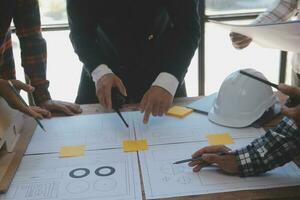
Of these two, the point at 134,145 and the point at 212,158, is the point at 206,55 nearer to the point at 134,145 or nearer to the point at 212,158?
the point at 134,145

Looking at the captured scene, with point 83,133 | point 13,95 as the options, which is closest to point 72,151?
point 83,133

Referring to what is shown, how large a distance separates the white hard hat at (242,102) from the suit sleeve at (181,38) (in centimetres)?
17

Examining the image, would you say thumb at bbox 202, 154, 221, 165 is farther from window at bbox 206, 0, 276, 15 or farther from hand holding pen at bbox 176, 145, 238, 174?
window at bbox 206, 0, 276, 15

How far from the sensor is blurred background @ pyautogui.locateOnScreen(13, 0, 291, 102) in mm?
2785

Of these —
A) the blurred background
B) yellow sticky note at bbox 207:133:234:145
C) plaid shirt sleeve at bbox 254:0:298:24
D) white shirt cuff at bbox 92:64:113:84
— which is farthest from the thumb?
the blurred background

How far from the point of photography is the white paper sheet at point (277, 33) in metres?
0.91

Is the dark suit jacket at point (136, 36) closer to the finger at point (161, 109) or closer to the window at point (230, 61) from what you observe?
the finger at point (161, 109)

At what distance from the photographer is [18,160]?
3.79 ft

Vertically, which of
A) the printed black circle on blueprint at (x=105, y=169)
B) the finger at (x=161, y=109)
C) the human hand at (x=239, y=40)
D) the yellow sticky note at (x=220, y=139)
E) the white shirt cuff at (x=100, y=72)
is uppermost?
the human hand at (x=239, y=40)

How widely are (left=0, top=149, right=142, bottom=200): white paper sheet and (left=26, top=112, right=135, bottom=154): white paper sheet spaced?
6 cm

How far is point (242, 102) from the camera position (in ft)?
4.50

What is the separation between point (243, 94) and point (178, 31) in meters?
0.32

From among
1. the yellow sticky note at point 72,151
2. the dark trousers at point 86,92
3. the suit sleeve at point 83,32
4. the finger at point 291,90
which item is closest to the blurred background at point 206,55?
the dark trousers at point 86,92

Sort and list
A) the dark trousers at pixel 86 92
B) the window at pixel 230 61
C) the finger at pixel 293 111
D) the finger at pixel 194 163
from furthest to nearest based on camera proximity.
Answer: the window at pixel 230 61, the dark trousers at pixel 86 92, the finger at pixel 194 163, the finger at pixel 293 111
